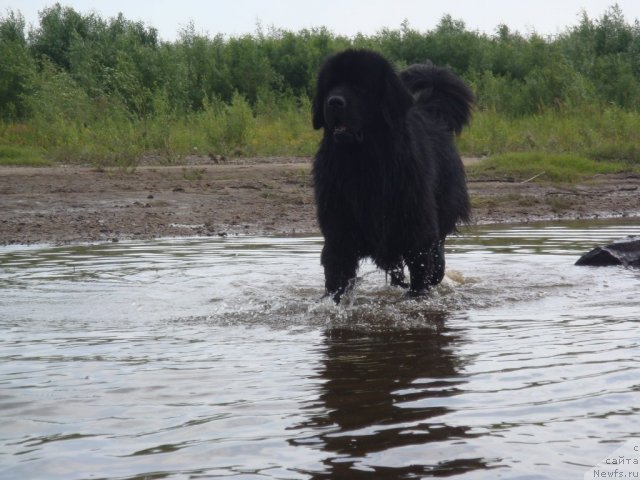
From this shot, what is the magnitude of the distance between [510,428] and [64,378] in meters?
1.89

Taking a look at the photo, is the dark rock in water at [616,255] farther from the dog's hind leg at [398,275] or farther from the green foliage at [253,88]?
the green foliage at [253,88]

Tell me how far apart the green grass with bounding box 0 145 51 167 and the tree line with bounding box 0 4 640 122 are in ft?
8.84

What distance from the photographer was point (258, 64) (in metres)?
26.6

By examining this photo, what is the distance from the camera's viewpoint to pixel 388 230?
6047mm

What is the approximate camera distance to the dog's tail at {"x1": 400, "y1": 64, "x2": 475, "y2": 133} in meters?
7.26

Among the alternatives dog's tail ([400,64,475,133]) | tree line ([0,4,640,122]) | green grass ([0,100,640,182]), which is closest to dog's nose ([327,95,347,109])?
dog's tail ([400,64,475,133])

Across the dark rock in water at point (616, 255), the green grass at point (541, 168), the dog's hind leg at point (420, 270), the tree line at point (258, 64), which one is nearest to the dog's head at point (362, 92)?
the dog's hind leg at point (420, 270)

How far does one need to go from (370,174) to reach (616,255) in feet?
8.62

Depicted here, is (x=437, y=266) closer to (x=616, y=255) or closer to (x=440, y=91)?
(x=440, y=91)

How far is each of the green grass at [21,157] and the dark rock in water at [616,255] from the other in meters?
9.29

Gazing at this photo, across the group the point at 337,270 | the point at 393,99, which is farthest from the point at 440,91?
the point at 337,270

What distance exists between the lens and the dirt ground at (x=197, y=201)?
10367 mm

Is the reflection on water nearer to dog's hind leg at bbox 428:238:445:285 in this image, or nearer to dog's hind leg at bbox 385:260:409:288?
dog's hind leg at bbox 385:260:409:288

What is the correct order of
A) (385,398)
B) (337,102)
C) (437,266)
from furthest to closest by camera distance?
(437,266) < (337,102) < (385,398)
